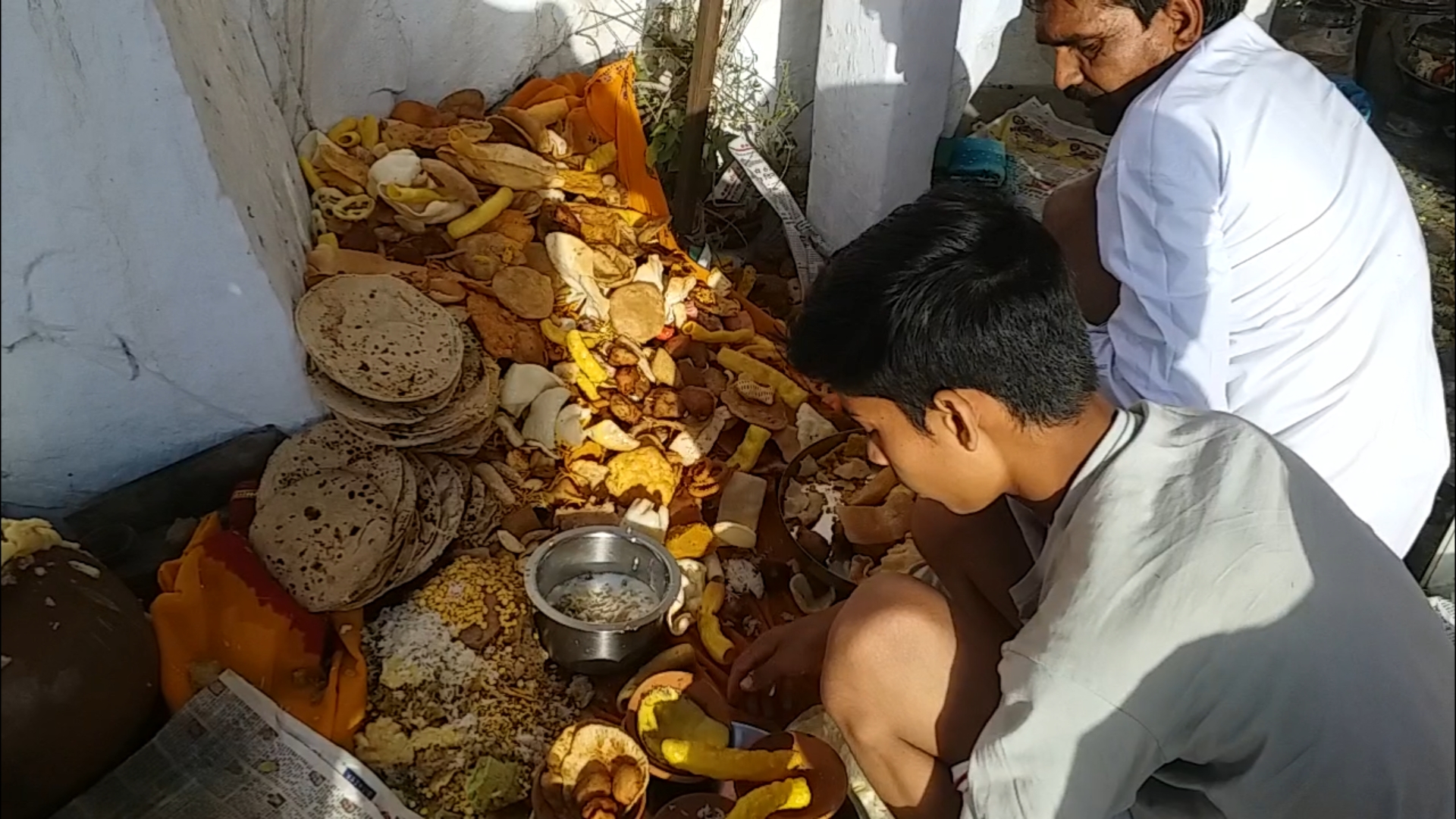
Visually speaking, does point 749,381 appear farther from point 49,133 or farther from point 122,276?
point 49,133

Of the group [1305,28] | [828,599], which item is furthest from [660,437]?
[1305,28]

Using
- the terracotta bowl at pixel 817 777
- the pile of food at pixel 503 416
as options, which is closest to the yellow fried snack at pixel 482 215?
the pile of food at pixel 503 416

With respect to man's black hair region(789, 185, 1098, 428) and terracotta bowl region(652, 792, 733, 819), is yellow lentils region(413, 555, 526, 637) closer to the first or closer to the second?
terracotta bowl region(652, 792, 733, 819)

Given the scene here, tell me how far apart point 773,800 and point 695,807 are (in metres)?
0.14

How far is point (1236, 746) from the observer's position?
1440mm

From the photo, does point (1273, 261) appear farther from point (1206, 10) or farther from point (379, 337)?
point (379, 337)

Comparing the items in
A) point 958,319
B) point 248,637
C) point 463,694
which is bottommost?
point 463,694

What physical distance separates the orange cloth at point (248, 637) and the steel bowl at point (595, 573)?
35cm

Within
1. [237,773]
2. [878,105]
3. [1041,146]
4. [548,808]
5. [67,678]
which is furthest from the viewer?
[1041,146]

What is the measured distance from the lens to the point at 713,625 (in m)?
2.41

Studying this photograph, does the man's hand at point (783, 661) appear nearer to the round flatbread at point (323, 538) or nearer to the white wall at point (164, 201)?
the round flatbread at point (323, 538)

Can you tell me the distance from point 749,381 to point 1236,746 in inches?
65.0

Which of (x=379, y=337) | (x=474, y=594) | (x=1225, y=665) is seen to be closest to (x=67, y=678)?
(x=474, y=594)

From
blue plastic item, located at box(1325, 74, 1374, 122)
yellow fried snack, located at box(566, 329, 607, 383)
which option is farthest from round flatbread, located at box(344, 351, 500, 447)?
blue plastic item, located at box(1325, 74, 1374, 122)
